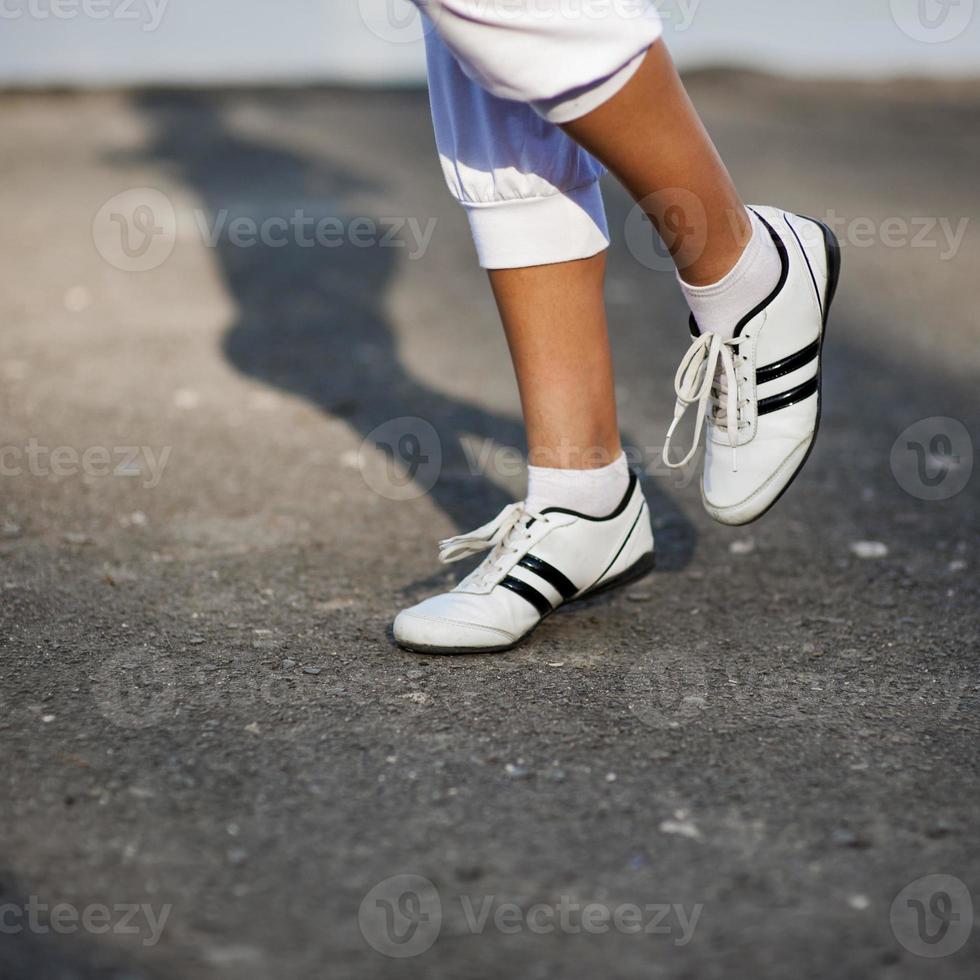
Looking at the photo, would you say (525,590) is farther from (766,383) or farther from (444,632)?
(766,383)

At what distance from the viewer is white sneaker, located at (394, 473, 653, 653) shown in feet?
4.42

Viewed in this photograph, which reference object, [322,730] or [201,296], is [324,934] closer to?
[322,730]

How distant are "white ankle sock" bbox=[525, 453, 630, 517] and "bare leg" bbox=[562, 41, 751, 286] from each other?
0.26m

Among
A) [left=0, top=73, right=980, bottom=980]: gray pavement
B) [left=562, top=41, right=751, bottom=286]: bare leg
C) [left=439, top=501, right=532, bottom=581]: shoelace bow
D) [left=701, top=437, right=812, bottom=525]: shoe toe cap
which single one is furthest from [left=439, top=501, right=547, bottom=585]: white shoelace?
[left=562, top=41, right=751, bottom=286]: bare leg

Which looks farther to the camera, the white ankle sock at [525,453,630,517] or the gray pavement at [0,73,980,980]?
the white ankle sock at [525,453,630,517]

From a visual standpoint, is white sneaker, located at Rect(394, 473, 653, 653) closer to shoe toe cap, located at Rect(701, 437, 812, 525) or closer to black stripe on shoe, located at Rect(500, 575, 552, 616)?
black stripe on shoe, located at Rect(500, 575, 552, 616)

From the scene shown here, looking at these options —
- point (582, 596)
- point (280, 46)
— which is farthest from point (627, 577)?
point (280, 46)

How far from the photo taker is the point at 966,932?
2.92 ft

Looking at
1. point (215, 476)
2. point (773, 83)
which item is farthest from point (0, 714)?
point (773, 83)

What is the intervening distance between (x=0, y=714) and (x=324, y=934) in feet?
1.69

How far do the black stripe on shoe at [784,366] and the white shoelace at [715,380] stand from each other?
0.08ft

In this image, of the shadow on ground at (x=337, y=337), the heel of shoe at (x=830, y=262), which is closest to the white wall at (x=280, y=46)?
the shadow on ground at (x=337, y=337)

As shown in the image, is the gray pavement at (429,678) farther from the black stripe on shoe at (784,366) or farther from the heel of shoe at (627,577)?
the black stripe on shoe at (784,366)

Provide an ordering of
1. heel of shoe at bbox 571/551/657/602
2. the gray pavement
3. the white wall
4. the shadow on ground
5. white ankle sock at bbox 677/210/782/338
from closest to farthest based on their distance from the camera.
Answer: the gray pavement < white ankle sock at bbox 677/210/782/338 < heel of shoe at bbox 571/551/657/602 < the shadow on ground < the white wall
